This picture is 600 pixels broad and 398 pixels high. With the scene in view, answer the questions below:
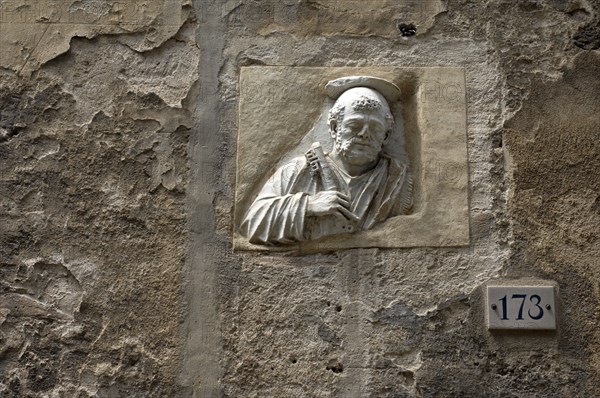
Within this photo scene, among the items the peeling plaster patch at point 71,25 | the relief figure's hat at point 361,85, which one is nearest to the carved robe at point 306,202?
the relief figure's hat at point 361,85

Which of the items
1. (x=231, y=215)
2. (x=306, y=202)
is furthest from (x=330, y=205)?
(x=231, y=215)

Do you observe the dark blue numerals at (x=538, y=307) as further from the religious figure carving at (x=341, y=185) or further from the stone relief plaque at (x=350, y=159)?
the religious figure carving at (x=341, y=185)

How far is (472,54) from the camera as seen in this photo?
3.10 meters

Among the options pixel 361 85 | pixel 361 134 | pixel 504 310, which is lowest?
pixel 504 310

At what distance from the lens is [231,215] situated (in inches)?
116

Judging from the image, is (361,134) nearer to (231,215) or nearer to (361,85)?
(361,85)

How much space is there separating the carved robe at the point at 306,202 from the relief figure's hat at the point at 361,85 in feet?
0.74

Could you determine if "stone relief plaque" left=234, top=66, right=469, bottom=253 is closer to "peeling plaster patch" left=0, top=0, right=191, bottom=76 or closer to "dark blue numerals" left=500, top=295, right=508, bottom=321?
"dark blue numerals" left=500, top=295, right=508, bottom=321

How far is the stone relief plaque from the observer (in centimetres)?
290

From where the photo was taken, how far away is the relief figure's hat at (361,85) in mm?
3016

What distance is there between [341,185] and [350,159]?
88 mm

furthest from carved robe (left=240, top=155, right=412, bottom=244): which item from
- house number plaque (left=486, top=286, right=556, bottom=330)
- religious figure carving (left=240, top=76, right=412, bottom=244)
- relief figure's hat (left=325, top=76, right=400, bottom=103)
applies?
house number plaque (left=486, top=286, right=556, bottom=330)

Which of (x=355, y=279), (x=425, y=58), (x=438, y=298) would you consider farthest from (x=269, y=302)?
(x=425, y=58)

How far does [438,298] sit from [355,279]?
0.26 metres
